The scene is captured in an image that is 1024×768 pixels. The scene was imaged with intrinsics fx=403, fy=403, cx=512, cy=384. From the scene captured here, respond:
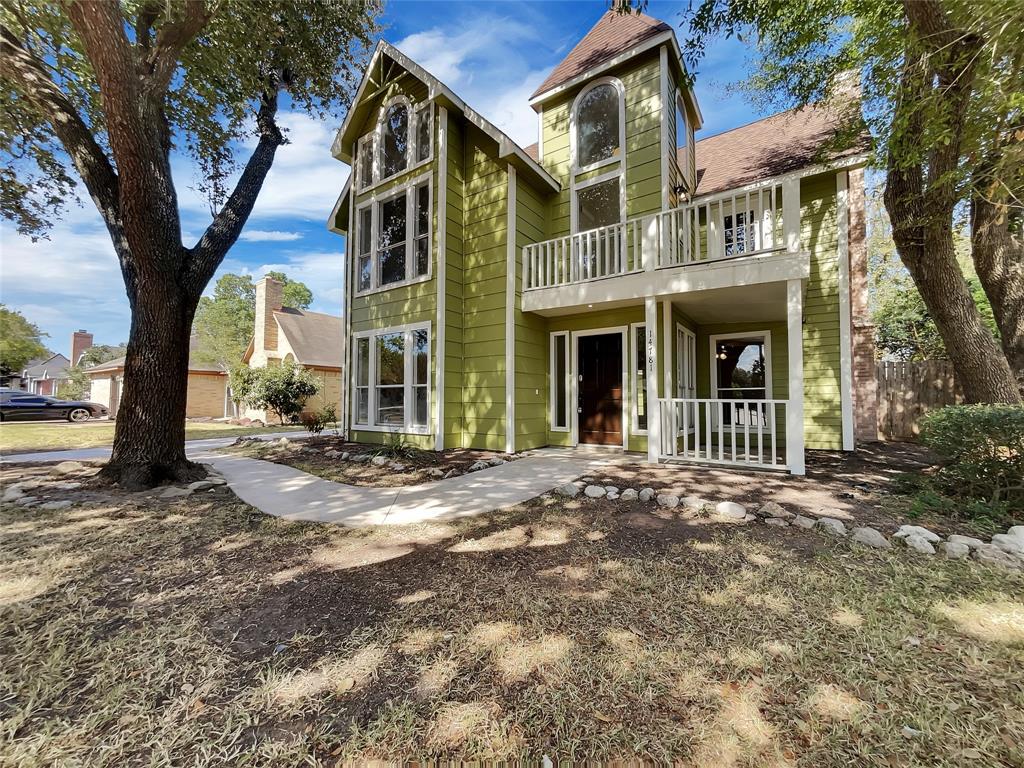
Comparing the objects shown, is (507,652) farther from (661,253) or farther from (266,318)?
(266,318)

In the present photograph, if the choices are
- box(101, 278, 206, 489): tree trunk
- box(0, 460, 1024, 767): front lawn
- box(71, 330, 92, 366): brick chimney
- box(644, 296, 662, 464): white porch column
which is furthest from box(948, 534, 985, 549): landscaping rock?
box(71, 330, 92, 366): brick chimney

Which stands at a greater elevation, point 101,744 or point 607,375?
point 607,375

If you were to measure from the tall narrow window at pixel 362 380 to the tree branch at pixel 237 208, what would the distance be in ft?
10.9

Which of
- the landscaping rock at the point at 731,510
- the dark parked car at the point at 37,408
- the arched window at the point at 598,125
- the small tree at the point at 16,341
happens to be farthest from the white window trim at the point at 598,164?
the small tree at the point at 16,341

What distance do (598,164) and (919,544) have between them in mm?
7664

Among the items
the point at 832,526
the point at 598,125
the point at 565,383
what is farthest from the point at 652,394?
the point at 598,125

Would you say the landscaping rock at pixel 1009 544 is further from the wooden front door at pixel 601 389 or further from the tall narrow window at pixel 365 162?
the tall narrow window at pixel 365 162

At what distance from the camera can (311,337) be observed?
69.6 feet

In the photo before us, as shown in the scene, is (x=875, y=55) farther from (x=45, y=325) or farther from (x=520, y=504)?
(x=45, y=325)

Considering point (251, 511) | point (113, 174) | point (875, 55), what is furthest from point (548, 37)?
point (251, 511)

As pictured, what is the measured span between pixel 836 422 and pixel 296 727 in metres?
9.78

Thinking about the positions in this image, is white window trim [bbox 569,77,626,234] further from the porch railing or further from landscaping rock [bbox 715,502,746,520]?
landscaping rock [bbox 715,502,746,520]

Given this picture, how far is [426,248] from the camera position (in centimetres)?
813

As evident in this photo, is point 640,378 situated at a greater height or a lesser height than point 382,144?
lesser
